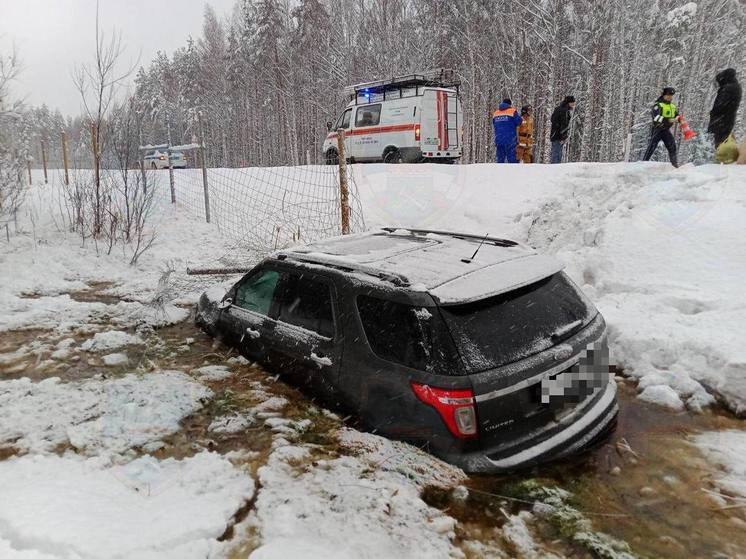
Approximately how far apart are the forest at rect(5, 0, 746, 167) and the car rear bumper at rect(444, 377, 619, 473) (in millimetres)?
16828

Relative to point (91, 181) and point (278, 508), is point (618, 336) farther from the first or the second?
point (91, 181)

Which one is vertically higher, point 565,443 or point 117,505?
point 565,443

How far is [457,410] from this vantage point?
2.49 meters

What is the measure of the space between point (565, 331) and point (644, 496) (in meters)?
0.99

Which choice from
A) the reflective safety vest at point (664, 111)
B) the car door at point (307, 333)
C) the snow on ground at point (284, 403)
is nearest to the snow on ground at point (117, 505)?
the snow on ground at point (284, 403)

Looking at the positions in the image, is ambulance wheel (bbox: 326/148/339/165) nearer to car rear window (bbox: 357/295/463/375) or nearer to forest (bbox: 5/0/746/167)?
forest (bbox: 5/0/746/167)

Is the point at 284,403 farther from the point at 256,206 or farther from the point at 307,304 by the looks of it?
the point at 256,206

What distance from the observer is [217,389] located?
3949mm

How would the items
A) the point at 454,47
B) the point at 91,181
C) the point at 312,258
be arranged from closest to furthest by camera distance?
the point at 312,258
the point at 91,181
the point at 454,47

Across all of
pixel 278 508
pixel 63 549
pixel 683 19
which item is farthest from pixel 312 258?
pixel 683 19

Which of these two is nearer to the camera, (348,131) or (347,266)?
(347,266)

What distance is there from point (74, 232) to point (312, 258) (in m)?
7.56

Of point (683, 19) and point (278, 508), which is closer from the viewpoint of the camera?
point (278, 508)

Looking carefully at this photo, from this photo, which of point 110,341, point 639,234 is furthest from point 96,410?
point 639,234
